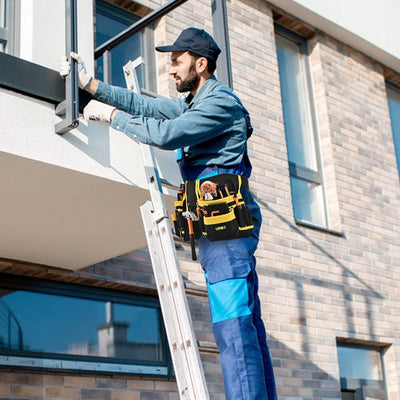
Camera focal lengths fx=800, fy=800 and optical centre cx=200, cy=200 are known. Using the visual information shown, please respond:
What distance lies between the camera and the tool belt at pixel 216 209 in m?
3.71

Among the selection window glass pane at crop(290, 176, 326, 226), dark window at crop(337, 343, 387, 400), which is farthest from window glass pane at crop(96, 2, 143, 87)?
dark window at crop(337, 343, 387, 400)

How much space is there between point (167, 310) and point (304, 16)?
249 inches

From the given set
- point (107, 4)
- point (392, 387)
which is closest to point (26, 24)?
point (107, 4)

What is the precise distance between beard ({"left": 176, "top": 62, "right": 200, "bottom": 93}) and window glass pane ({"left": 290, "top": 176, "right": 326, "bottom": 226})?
15.1 ft

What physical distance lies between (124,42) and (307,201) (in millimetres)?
2726

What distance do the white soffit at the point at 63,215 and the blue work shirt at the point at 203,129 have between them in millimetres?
769

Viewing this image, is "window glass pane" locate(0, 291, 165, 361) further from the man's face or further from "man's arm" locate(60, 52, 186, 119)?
the man's face

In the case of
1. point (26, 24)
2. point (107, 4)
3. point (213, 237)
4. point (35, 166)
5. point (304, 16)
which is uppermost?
point (304, 16)

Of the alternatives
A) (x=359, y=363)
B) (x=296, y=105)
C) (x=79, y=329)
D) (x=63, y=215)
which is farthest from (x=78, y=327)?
(x=296, y=105)

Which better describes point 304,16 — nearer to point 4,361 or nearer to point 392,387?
point 392,387

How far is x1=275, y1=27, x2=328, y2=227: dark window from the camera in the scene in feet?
28.8

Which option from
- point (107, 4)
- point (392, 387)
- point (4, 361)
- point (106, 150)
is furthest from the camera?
point (392, 387)

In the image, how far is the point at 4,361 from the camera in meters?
5.68

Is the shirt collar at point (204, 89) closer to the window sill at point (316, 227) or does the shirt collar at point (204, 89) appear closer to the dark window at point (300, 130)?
the window sill at point (316, 227)
